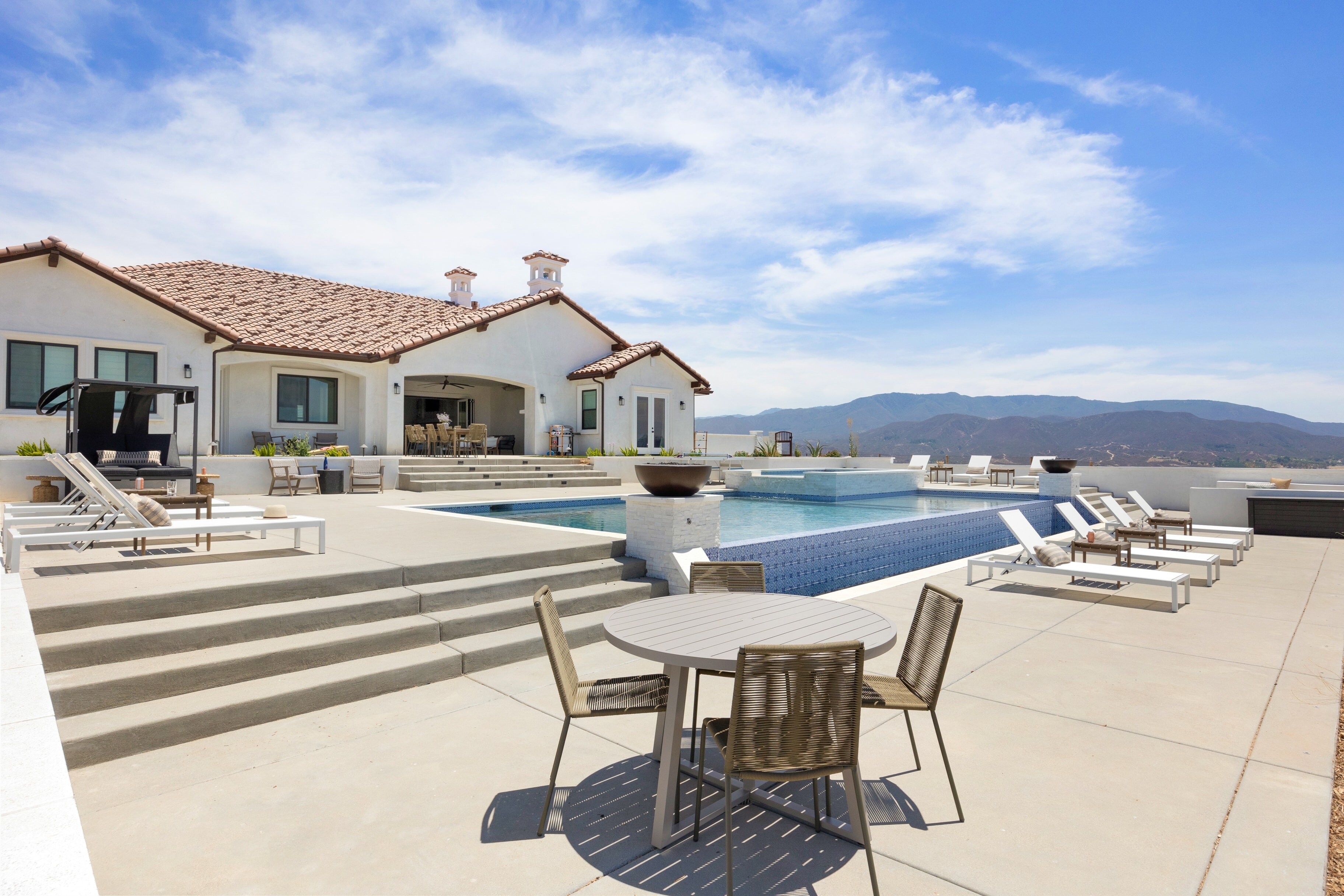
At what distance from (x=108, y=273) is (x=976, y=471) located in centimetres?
2455

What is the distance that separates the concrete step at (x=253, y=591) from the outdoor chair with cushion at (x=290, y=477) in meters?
9.57

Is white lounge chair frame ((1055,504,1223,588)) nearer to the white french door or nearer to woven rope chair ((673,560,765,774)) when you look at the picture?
woven rope chair ((673,560,765,774))

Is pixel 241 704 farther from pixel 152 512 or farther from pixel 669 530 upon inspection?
pixel 669 530

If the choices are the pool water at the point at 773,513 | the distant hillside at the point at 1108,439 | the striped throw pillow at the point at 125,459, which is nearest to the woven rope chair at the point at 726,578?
the pool water at the point at 773,513

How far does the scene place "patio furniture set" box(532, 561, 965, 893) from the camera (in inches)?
89.5

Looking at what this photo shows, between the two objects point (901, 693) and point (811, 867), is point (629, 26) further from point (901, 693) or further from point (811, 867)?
point (811, 867)

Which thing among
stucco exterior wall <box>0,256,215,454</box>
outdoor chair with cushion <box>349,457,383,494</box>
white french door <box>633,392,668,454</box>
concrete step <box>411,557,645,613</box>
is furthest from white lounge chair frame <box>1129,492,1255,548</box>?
stucco exterior wall <box>0,256,215,454</box>

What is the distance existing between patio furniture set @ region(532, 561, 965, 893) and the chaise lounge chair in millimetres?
4089

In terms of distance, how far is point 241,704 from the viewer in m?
3.70

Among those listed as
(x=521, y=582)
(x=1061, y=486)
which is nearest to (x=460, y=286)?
(x=1061, y=486)

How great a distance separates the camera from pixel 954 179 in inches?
595

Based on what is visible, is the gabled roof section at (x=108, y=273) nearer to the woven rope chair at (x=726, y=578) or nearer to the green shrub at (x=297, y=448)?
the green shrub at (x=297, y=448)

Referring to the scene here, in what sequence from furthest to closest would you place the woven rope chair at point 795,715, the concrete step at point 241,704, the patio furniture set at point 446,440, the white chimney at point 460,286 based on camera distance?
the white chimney at point 460,286 < the patio furniture set at point 446,440 < the concrete step at point 241,704 < the woven rope chair at point 795,715

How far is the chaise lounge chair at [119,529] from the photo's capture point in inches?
201
